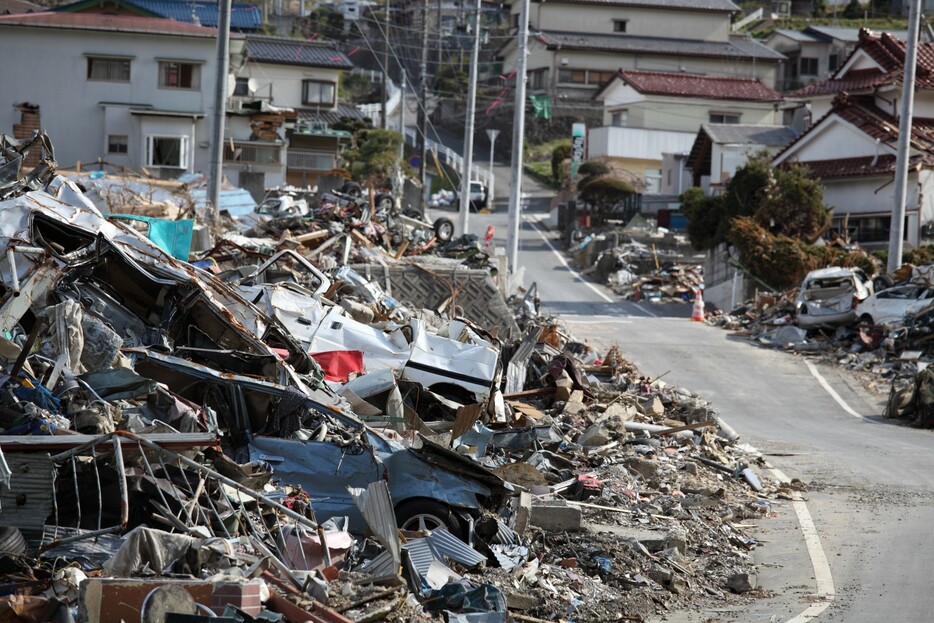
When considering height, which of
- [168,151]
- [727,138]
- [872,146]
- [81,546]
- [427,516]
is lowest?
[427,516]

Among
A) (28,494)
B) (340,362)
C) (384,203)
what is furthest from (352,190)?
(28,494)

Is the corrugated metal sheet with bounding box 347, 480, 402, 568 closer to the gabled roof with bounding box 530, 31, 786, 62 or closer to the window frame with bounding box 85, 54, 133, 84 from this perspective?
the window frame with bounding box 85, 54, 133, 84

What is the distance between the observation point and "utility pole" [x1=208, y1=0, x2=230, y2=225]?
21.6 m

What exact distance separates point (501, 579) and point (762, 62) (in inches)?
2876

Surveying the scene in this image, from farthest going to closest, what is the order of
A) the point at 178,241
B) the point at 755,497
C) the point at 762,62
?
the point at 762,62, the point at 178,241, the point at 755,497

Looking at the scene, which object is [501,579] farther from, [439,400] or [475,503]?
[439,400]

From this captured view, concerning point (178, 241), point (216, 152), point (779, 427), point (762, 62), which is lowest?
point (779, 427)

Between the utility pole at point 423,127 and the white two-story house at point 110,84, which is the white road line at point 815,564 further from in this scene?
the utility pole at point 423,127

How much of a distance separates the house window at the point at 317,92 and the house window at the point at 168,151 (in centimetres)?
2050

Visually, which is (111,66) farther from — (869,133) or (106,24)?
(869,133)

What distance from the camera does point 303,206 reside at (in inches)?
1155

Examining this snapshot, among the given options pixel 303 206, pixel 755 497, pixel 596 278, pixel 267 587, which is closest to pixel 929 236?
pixel 596 278

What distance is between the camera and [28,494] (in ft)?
28.1

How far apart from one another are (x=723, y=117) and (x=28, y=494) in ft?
206
